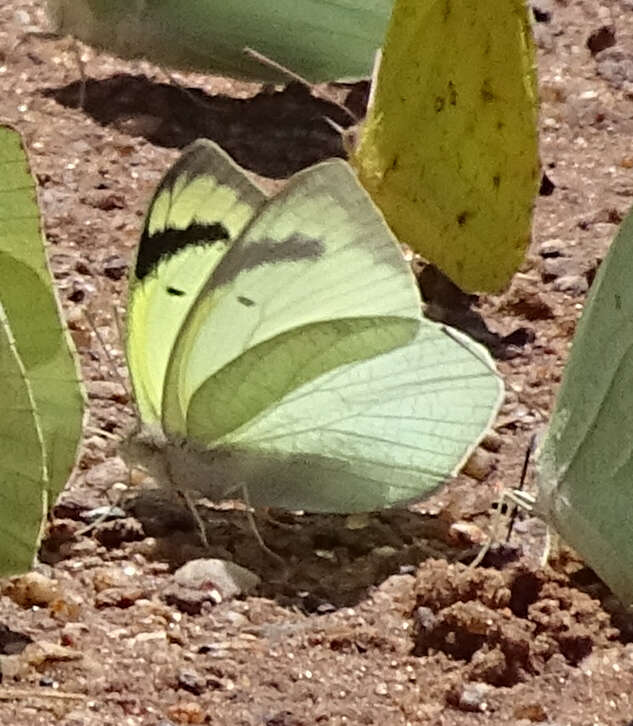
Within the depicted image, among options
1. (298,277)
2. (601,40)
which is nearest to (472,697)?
(298,277)

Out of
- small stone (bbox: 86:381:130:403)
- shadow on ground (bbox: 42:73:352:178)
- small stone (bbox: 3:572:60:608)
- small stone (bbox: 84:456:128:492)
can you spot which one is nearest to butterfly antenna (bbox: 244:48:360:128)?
shadow on ground (bbox: 42:73:352:178)

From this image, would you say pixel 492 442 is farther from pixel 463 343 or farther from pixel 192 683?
pixel 192 683

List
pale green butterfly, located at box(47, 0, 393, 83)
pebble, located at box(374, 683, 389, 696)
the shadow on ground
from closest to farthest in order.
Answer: pebble, located at box(374, 683, 389, 696), the shadow on ground, pale green butterfly, located at box(47, 0, 393, 83)

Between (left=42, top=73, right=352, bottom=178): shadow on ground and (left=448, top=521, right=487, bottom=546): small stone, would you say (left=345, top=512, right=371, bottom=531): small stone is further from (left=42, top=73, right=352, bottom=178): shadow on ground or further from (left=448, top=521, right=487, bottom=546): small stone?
(left=42, top=73, right=352, bottom=178): shadow on ground

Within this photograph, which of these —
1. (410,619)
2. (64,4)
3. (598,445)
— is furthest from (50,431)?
(64,4)

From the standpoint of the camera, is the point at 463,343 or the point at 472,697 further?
the point at 463,343

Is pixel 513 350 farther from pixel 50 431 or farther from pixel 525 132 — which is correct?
pixel 50 431
